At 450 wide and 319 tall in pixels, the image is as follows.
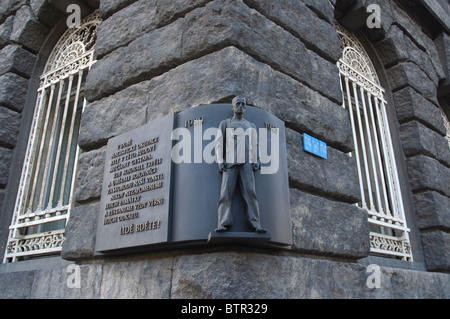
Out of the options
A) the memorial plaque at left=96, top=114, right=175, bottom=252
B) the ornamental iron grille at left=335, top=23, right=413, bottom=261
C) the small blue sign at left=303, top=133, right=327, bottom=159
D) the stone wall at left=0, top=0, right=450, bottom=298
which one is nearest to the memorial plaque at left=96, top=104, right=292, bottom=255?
the memorial plaque at left=96, top=114, right=175, bottom=252

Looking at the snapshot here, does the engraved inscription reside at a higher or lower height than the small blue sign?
lower

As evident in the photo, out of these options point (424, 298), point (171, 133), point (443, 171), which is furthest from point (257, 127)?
point (443, 171)

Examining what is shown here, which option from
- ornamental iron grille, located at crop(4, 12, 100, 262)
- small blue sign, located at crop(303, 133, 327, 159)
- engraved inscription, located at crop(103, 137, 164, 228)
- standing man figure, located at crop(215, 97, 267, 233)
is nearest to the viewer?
standing man figure, located at crop(215, 97, 267, 233)

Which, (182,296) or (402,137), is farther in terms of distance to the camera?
(402,137)

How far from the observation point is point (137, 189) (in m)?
2.86

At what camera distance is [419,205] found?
5.07 m

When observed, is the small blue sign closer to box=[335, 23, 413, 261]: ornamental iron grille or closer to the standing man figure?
the standing man figure

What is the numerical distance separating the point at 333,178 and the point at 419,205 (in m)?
2.50

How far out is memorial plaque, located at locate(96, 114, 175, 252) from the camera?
262 centimetres

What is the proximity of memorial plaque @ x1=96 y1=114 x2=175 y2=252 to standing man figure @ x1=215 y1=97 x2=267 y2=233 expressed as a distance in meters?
0.43

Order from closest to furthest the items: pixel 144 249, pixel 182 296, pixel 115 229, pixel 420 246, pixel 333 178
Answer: pixel 182 296 < pixel 144 249 < pixel 115 229 < pixel 333 178 < pixel 420 246

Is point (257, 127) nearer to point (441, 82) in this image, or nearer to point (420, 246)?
point (420, 246)

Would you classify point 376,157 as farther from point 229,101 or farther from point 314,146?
point 229,101

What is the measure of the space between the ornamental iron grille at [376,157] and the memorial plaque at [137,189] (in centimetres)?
291
